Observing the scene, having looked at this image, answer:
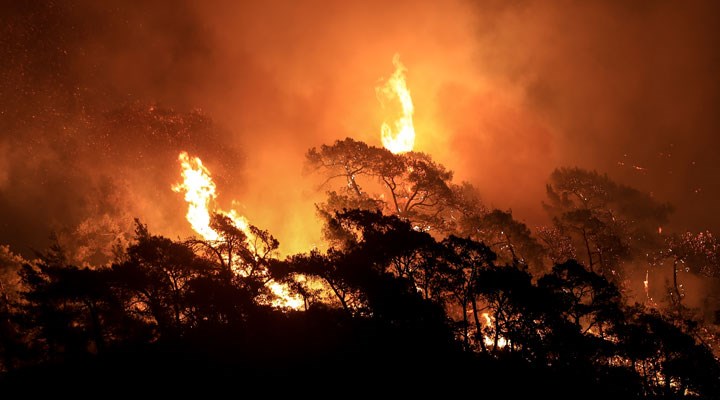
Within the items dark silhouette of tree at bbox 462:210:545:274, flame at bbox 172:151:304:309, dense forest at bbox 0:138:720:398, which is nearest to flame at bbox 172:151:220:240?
flame at bbox 172:151:304:309

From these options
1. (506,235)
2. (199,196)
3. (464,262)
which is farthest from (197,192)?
(464,262)

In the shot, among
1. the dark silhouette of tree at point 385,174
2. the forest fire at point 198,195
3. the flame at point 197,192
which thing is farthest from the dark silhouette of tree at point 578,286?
the flame at point 197,192

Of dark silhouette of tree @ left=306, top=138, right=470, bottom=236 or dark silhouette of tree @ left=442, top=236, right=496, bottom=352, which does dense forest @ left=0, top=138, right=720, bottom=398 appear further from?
dark silhouette of tree @ left=306, top=138, right=470, bottom=236

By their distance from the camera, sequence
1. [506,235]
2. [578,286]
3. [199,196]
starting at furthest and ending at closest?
[199,196] < [506,235] < [578,286]

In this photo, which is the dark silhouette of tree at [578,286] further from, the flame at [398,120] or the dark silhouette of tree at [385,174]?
the flame at [398,120]

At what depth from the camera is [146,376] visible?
48.4 feet

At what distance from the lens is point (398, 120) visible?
154 ft

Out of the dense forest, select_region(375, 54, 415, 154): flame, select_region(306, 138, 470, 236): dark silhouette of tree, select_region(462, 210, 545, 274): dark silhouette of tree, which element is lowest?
the dense forest

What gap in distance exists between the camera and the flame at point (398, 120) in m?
45.4

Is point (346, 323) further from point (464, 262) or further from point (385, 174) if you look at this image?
point (385, 174)

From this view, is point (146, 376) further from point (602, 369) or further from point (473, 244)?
point (602, 369)

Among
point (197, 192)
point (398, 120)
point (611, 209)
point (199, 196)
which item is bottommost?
point (611, 209)

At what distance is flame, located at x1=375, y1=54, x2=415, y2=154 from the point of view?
45381mm

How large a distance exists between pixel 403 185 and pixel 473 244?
34.7 ft
